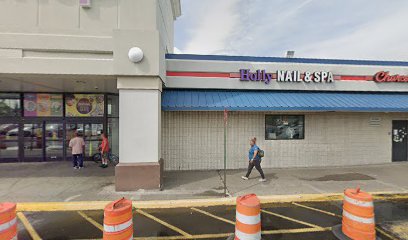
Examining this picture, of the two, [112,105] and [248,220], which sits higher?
[112,105]

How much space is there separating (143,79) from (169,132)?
340 centimetres

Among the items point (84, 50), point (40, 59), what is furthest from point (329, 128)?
point (40, 59)

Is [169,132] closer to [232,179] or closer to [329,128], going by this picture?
[232,179]

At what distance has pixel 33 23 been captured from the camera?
24.1 feet

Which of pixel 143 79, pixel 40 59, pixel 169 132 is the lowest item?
pixel 169 132

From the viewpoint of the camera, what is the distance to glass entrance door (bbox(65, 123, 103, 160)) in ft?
40.5

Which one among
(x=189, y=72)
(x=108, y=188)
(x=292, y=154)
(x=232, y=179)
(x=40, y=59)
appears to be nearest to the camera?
(x=40, y=59)

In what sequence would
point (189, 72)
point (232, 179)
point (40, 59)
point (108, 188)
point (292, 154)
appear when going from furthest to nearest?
point (292, 154), point (189, 72), point (232, 179), point (108, 188), point (40, 59)

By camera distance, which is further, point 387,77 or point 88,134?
point 88,134

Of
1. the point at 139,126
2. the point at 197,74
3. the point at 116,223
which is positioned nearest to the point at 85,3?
the point at 139,126

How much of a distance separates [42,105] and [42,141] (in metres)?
1.96

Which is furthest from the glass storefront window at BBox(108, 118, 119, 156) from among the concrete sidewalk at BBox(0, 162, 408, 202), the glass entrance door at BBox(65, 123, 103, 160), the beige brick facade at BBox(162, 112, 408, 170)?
the beige brick facade at BBox(162, 112, 408, 170)

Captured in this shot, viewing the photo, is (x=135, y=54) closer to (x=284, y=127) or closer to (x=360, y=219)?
(x=360, y=219)

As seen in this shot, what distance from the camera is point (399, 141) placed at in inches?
477
